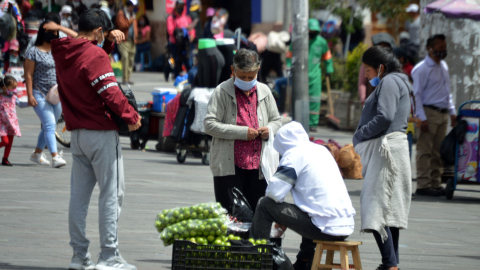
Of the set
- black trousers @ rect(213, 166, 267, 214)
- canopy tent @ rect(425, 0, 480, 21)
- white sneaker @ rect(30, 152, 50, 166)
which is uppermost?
canopy tent @ rect(425, 0, 480, 21)

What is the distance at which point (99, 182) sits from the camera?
216 inches

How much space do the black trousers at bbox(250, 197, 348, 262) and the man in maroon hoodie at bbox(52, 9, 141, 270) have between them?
3.25 ft

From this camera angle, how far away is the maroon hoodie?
209 inches

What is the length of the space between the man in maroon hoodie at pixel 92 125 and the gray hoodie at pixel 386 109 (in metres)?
1.78

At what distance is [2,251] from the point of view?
6.00m

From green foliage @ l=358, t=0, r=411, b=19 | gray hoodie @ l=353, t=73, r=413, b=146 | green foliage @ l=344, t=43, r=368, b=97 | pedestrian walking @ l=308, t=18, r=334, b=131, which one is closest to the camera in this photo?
gray hoodie @ l=353, t=73, r=413, b=146

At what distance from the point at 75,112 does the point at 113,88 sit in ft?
1.16

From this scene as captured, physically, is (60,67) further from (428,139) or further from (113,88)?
(428,139)

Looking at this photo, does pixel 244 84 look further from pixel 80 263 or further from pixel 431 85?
pixel 431 85

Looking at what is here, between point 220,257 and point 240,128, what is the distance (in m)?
1.31

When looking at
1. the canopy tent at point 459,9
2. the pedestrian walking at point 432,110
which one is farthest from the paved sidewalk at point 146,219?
the canopy tent at point 459,9

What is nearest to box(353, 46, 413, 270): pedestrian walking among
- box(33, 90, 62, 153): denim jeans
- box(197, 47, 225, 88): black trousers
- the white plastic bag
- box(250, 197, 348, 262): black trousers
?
box(250, 197, 348, 262): black trousers

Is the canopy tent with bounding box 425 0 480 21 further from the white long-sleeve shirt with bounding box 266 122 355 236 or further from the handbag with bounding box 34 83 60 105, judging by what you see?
the handbag with bounding box 34 83 60 105

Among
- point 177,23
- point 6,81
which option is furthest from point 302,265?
point 177,23
